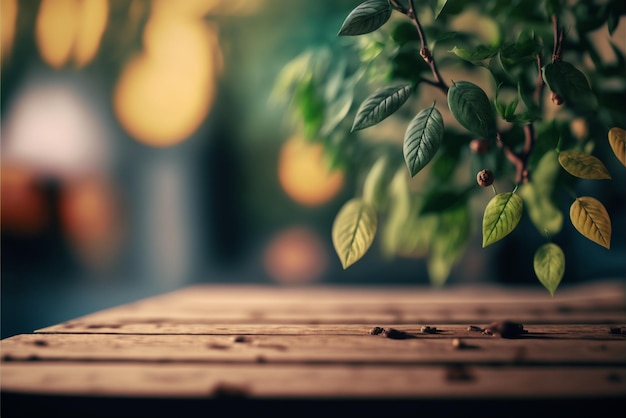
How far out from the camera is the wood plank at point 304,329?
56 cm

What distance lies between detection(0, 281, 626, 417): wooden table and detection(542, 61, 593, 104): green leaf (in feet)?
0.93

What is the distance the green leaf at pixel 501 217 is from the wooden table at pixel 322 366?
5.0 inches

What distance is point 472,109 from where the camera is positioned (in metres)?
0.50

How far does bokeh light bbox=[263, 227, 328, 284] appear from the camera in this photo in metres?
2.14

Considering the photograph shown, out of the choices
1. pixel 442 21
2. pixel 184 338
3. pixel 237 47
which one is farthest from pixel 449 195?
pixel 237 47

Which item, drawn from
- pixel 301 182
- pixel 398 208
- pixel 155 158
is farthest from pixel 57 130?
pixel 398 208

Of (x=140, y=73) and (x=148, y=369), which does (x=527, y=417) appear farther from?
(x=140, y=73)

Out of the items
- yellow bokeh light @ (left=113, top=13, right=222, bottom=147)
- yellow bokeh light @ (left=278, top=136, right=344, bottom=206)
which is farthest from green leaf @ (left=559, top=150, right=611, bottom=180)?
yellow bokeh light @ (left=113, top=13, right=222, bottom=147)

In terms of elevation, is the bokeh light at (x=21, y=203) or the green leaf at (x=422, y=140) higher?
the bokeh light at (x=21, y=203)

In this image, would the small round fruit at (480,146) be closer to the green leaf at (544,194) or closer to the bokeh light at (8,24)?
the green leaf at (544,194)

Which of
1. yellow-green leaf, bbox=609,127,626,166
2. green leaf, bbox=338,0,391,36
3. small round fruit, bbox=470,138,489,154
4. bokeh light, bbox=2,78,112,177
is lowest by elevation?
yellow-green leaf, bbox=609,127,626,166

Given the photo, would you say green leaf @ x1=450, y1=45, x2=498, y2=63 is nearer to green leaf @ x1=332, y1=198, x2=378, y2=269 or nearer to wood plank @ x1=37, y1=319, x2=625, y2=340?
green leaf @ x1=332, y1=198, x2=378, y2=269

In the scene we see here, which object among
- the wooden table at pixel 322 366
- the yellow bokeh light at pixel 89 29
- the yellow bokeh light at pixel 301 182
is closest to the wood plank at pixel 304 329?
the wooden table at pixel 322 366

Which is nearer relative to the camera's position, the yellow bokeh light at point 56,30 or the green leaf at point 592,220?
the green leaf at point 592,220
